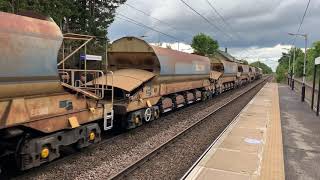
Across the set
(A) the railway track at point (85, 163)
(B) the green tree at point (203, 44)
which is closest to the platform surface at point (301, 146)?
(A) the railway track at point (85, 163)

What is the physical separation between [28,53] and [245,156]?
5.99 meters

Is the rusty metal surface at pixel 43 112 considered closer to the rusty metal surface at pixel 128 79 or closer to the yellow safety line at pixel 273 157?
the rusty metal surface at pixel 128 79

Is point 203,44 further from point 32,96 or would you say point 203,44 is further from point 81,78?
point 32,96

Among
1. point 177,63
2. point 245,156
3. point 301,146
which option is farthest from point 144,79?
point 301,146

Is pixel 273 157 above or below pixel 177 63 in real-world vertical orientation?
below

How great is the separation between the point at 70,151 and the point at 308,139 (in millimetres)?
8111

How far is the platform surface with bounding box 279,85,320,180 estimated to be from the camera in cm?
870

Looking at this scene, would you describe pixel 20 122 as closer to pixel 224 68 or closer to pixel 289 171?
pixel 289 171

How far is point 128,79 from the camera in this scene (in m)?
12.9

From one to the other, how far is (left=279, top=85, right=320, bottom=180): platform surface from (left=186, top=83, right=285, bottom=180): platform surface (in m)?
0.26

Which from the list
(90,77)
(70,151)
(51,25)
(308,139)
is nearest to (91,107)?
(70,151)

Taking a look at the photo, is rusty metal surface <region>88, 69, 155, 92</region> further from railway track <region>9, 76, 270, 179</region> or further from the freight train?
A: railway track <region>9, 76, 270, 179</region>

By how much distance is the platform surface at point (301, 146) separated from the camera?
8.70 m

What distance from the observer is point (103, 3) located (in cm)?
4812
